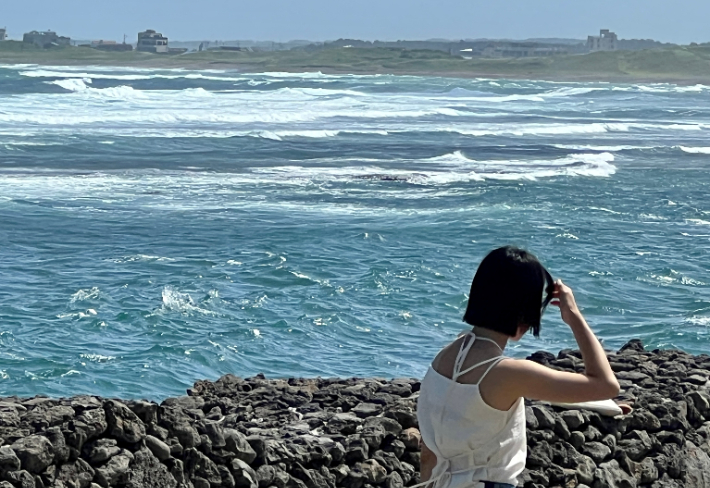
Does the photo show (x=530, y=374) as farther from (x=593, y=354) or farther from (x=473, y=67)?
(x=473, y=67)

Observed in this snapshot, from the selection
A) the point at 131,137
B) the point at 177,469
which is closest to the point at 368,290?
the point at 177,469

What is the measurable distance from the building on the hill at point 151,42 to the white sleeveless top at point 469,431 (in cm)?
15990

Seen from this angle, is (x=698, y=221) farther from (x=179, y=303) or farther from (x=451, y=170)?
(x=179, y=303)

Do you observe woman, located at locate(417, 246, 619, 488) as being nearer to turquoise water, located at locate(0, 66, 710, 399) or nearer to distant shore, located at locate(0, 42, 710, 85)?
turquoise water, located at locate(0, 66, 710, 399)

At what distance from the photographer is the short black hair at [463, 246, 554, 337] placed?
3.37 m

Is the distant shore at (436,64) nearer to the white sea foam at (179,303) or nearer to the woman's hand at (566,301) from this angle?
the white sea foam at (179,303)

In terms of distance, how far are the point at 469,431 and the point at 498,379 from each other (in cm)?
19

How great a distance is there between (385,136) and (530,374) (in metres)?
39.9

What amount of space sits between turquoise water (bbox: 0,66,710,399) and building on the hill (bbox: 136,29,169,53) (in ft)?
375

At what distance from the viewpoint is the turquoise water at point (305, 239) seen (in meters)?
13.1

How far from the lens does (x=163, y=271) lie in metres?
17.2

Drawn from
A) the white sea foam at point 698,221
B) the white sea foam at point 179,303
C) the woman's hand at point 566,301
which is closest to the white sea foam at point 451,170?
the white sea foam at point 698,221

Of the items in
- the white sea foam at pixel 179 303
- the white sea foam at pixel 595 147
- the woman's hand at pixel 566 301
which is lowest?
the white sea foam at pixel 179 303

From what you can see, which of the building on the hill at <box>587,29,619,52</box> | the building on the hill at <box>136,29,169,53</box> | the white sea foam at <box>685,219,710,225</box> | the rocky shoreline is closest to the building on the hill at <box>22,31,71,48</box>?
the building on the hill at <box>136,29,169,53</box>
